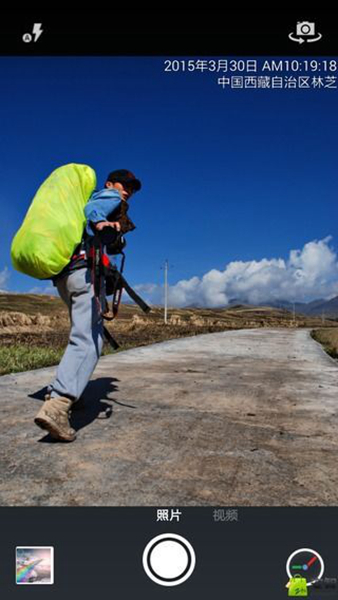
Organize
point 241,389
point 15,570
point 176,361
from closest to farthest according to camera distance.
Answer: point 15,570 → point 241,389 → point 176,361

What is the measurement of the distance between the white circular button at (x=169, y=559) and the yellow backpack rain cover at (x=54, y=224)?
1.66 metres

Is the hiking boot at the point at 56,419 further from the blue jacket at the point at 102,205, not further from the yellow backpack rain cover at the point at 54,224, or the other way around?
the blue jacket at the point at 102,205

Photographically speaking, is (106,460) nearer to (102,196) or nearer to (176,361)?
(102,196)

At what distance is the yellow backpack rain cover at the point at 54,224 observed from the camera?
2.48 m

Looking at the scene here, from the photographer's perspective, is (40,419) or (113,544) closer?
(113,544)

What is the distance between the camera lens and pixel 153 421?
313 cm

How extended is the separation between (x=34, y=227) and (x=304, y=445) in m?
2.06

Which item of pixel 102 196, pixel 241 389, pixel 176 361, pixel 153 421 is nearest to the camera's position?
pixel 102 196

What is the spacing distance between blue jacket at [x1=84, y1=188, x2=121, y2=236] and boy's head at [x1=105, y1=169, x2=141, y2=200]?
17cm

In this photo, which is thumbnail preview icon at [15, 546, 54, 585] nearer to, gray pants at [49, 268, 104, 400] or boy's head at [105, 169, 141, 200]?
gray pants at [49, 268, 104, 400]
